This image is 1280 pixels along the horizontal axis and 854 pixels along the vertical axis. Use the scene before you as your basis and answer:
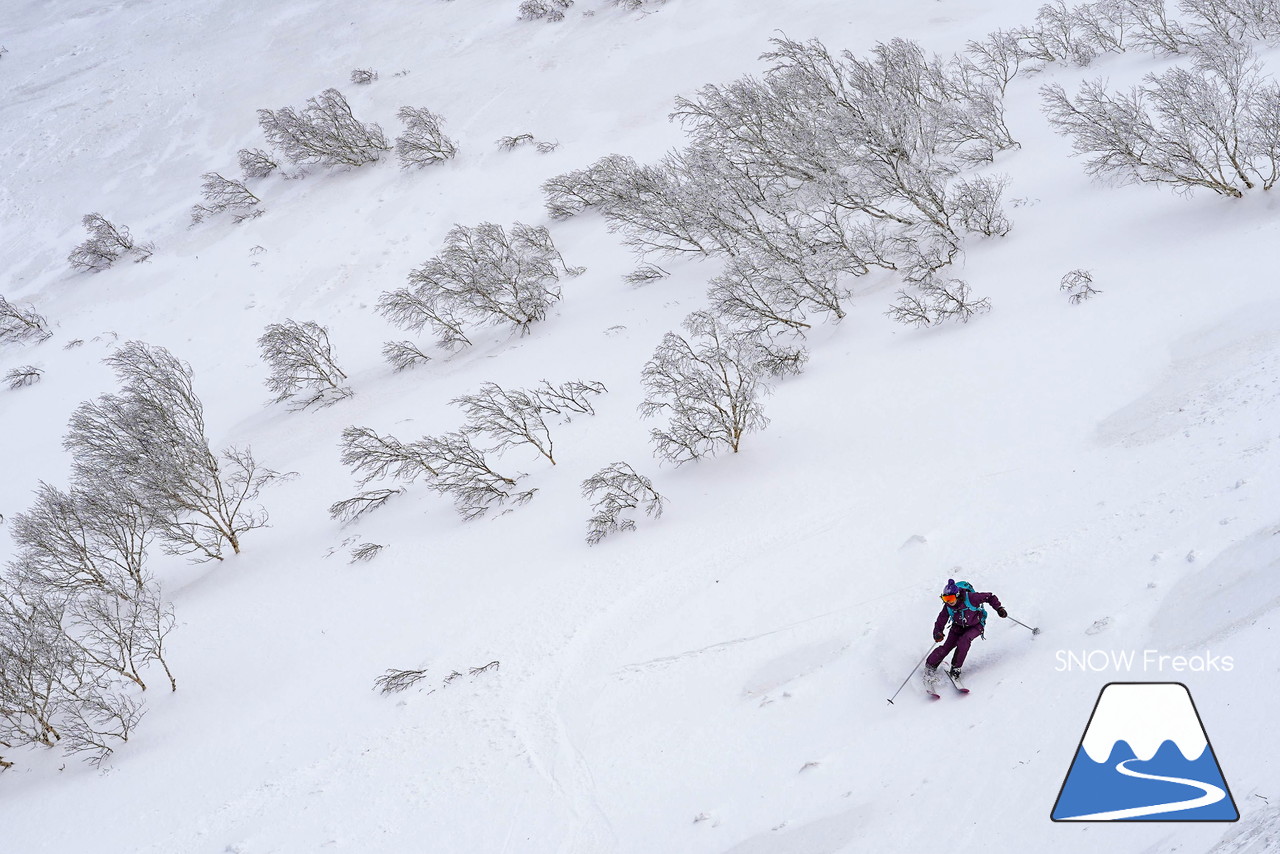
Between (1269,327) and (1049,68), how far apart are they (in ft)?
59.0

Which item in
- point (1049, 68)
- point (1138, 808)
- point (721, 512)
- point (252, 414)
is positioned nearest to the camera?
point (1138, 808)

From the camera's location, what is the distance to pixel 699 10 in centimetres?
3744

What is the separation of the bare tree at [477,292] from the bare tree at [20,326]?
16072 millimetres

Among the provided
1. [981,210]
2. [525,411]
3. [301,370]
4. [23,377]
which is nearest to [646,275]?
[525,411]

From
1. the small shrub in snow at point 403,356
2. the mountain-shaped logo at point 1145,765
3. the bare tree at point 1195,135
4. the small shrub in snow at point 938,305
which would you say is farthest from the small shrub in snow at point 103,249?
the mountain-shaped logo at point 1145,765

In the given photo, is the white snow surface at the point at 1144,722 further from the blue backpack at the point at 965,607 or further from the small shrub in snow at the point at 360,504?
the small shrub in snow at the point at 360,504

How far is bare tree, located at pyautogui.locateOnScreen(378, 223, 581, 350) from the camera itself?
2359 cm

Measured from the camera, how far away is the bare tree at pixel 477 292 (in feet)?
77.4

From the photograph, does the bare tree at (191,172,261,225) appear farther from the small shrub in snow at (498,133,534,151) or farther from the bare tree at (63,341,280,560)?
the bare tree at (63,341,280,560)

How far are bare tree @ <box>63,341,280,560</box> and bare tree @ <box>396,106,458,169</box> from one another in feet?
47.6

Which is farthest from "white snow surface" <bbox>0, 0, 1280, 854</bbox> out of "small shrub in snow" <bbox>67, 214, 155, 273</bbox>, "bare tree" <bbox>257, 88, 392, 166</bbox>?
"bare tree" <bbox>257, 88, 392, 166</bbox>

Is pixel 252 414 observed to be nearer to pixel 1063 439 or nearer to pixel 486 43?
pixel 1063 439

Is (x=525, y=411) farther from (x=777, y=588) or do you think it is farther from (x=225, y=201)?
(x=225, y=201)

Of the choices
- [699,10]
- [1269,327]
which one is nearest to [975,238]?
[1269,327]
